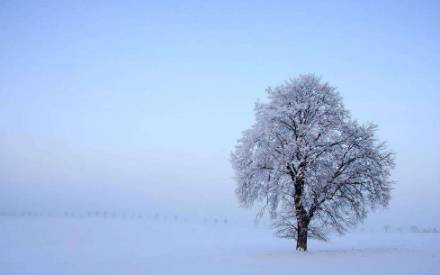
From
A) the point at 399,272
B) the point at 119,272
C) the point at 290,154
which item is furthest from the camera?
the point at 290,154

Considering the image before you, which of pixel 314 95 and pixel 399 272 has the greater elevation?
pixel 314 95

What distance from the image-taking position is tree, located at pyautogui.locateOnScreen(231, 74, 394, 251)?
2759cm

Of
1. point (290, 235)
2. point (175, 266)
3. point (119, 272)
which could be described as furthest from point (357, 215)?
point (119, 272)

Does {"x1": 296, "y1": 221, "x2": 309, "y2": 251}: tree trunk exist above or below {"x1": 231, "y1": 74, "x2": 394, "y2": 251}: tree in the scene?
below

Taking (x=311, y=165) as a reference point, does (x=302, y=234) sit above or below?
below

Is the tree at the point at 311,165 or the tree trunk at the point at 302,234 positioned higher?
the tree at the point at 311,165

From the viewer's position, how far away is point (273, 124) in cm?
2878

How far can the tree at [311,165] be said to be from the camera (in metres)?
27.6

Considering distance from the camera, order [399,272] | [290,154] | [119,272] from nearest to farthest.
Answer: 1. [399,272]
2. [119,272]
3. [290,154]

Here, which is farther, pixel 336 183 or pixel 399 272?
pixel 336 183

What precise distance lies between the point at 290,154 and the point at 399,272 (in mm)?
10780

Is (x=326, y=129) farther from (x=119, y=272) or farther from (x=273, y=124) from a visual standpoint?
(x=119, y=272)

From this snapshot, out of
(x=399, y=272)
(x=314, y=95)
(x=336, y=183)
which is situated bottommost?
(x=399, y=272)

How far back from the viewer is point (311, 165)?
27.5 meters
